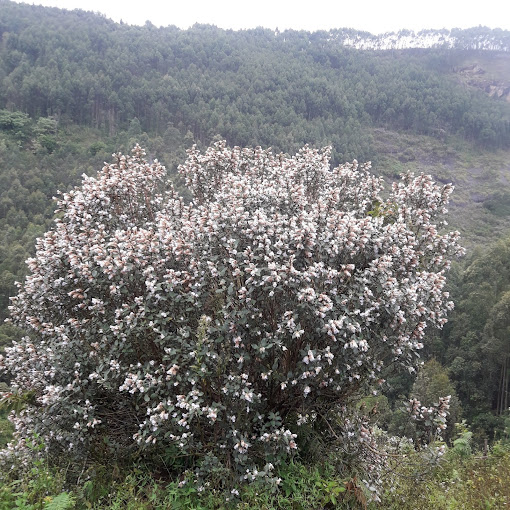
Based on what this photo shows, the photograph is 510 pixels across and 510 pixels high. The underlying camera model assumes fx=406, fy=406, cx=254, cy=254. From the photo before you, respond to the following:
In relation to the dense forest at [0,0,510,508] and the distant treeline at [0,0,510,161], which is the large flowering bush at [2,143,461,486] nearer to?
the dense forest at [0,0,510,508]

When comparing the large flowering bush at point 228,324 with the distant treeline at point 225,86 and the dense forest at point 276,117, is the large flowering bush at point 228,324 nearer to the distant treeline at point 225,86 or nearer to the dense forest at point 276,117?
the dense forest at point 276,117

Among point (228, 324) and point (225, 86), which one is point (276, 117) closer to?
point (225, 86)

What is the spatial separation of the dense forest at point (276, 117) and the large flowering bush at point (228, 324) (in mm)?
20305

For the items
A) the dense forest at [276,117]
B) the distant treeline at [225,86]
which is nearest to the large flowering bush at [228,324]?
the dense forest at [276,117]

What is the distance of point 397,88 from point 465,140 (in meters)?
25.1

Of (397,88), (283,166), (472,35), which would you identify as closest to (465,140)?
(397,88)

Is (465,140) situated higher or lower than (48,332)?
lower

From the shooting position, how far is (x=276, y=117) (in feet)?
307

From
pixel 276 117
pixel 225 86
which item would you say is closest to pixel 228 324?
pixel 276 117

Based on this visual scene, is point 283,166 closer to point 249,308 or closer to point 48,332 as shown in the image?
point 249,308

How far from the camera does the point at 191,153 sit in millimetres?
7625

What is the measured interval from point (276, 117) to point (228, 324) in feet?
313

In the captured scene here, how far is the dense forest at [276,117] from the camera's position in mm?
27562

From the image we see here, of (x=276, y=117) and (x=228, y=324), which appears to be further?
(x=276, y=117)
